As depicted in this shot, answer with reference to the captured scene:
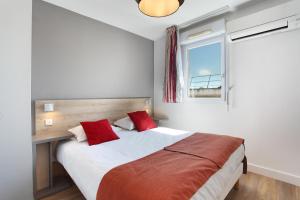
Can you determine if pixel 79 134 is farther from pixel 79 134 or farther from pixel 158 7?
pixel 158 7

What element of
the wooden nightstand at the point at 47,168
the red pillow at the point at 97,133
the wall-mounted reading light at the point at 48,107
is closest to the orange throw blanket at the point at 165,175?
the red pillow at the point at 97,133

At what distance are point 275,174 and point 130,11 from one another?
10.4ft

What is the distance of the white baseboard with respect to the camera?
2166mm

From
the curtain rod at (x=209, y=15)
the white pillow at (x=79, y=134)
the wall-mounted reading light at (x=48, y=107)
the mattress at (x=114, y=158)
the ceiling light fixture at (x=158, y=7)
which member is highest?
the curtain rod at (x=209, y=15)

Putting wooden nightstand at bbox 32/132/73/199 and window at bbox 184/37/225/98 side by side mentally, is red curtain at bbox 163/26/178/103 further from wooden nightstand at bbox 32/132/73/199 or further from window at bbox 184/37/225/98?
wooden nightstand at bbox 32/132/73/199

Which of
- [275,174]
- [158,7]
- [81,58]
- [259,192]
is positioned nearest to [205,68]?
[158,7]

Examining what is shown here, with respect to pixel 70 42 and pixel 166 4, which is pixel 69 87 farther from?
pixel 166 4

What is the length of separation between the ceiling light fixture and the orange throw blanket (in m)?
1.50

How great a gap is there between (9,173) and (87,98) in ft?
4.40

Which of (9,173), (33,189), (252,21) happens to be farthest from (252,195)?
(9,173)

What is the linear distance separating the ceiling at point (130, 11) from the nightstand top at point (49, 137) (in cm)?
181

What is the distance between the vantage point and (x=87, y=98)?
8.80 feet

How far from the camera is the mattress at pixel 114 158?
1.34m

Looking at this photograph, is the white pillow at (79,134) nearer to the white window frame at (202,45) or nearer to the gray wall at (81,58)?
the gray wall at (81,58)
